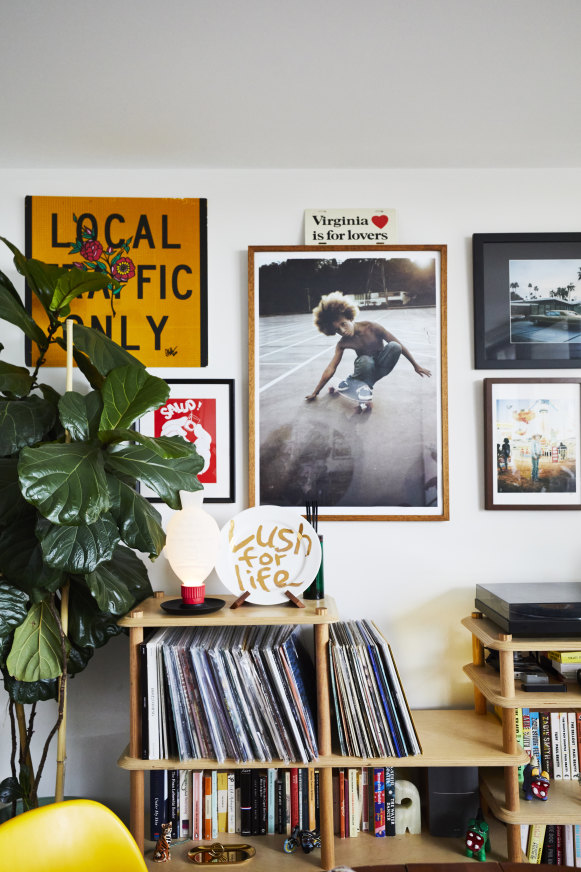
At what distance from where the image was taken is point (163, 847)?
1.77 m

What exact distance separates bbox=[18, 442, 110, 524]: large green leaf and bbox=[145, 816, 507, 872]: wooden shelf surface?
1.02 meters

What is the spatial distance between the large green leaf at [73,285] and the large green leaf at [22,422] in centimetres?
30

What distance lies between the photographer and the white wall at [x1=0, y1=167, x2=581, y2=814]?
7.20 feet

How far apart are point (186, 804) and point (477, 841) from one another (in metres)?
0.81

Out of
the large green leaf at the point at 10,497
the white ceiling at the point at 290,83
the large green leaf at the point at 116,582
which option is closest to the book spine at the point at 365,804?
the large green leaf at the point at 116,582

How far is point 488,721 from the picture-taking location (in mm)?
2039

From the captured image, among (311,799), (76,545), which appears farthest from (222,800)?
(76,545)

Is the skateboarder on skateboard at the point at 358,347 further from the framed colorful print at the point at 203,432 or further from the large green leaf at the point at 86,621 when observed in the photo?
the large green leaf at the point at 86,621

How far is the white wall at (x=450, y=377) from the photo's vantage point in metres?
2.19

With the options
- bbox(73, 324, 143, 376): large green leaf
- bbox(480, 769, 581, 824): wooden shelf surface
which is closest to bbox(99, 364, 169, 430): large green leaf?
bbox(73, 324, 143, 376): large green leaf

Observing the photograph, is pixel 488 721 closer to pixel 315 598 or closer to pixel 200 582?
pixel 315 598

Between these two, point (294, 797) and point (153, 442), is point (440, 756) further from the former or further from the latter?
point (153, 442)

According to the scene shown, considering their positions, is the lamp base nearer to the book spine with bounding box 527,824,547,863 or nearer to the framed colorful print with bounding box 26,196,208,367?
the framed colorful print with bounding box 26,196,208,367

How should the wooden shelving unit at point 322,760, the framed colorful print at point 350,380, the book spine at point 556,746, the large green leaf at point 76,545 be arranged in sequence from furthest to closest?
the framed colorful print at point 350,380 < the book spine at point 556,746 < the wooden shelving unit at point 322,760 < the large green leaf at point 76,545
